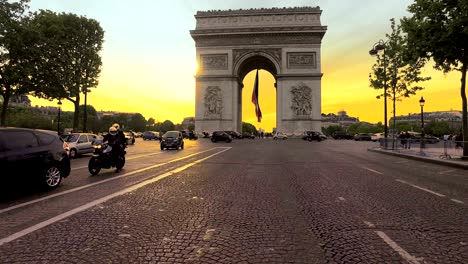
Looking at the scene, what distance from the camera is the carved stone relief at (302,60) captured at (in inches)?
2660

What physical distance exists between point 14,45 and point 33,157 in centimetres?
2520

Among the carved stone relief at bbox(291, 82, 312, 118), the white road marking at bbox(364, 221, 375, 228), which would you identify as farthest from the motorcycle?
the carved stone relief at bbox(291, 82, 312, 118)

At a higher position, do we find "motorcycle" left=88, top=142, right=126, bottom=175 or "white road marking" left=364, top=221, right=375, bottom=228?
"motorcycle" left=88, top=142, right=126, bottom=175

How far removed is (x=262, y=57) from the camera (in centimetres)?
7081

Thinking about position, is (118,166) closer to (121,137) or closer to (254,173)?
(121,137)

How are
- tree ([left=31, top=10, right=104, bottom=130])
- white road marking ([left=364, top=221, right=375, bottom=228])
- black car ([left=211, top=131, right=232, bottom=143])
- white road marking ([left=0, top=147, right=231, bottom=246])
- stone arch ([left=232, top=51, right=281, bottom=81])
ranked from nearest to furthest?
white road marking ([left=0, top=147, right=231, bottom=246]), white road marking ([left=364, top=221, right=375, bottom=228]), tree ([left=31, top=10, right=104, bottom=130]), black car ([left=211, top=131, right=232, bottom=143]), stone arch ([left=232, top=51, right=281, bottom=81])

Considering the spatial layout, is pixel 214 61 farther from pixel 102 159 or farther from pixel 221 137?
pixel 102 159

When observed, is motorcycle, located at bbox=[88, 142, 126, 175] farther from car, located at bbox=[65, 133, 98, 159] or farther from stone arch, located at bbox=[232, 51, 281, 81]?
stone arch, located at bbox=[232, 51, 281, 81]

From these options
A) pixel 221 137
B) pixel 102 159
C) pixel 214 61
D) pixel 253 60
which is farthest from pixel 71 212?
pixel 253 60

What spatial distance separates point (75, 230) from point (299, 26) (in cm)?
6586

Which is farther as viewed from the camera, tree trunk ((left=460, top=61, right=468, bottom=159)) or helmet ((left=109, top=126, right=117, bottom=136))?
tree trunk ((left=460, top=61, right=468, bottom=159))

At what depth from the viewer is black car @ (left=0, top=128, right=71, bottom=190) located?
814 cm

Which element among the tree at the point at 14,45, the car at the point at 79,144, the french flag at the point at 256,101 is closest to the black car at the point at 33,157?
the car at the point at 79,144

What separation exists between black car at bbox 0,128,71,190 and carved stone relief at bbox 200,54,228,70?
60.6 metres
